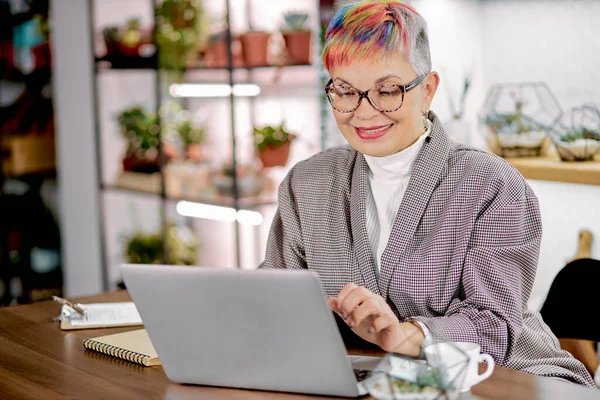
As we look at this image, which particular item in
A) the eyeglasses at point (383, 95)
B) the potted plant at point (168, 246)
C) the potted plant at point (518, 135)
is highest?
the eyeglasses at point (383, 95)

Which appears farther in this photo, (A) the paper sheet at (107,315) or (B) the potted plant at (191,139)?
(B) the potted plant at (191,139)

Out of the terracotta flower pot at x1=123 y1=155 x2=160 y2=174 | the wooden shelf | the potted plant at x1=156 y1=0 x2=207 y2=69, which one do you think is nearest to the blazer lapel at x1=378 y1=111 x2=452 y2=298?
the wooden shelf

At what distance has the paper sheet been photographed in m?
1.79

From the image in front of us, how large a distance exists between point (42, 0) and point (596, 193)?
3131mm

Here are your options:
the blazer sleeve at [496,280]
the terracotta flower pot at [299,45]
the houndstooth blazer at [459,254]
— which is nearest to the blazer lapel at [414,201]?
the houndstooth blazer at [459,254]

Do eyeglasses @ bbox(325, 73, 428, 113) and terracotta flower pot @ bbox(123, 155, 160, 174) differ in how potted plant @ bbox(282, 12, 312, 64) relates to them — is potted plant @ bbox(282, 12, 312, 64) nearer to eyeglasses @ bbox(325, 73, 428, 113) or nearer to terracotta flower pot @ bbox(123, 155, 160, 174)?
terracotta flower pot @ bbox(123, 155, 160, 174)

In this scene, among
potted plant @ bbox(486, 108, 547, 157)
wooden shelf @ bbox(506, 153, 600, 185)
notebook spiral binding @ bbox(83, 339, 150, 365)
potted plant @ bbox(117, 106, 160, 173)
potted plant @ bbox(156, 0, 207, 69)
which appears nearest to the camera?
notebook spiral binding @ bbox(83, 339, 150, 365)

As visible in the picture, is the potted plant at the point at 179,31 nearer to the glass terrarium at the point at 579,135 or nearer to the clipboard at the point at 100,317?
the glass terrarium at the point at 579,135

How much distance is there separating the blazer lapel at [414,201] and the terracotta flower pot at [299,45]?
1.81 meters

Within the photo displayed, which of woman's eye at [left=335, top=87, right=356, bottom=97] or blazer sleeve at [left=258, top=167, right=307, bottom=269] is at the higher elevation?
woman's eye at [left=335, top=87, right=356, bottom=97]

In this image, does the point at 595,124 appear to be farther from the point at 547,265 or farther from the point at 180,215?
the point at 180,215

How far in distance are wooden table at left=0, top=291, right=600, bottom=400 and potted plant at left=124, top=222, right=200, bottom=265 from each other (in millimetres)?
2256

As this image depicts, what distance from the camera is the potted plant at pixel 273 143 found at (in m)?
3.53

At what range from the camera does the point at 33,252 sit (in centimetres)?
470
